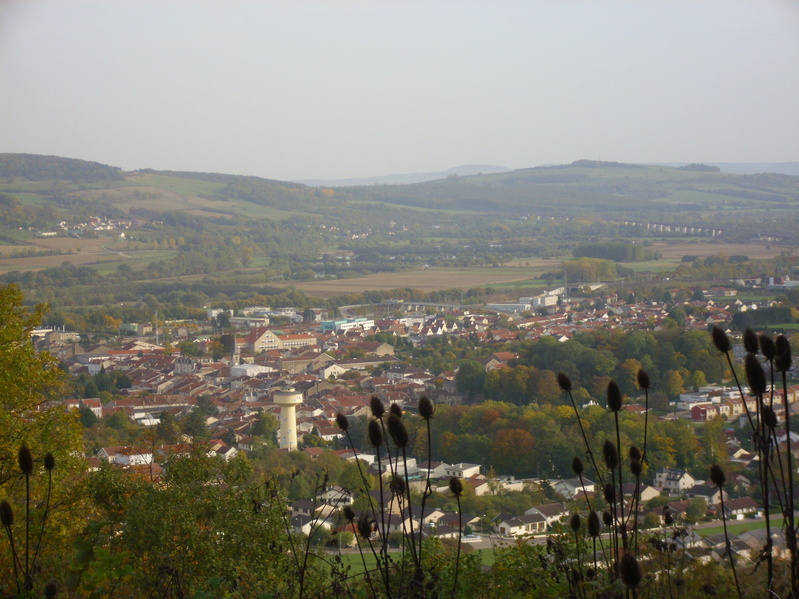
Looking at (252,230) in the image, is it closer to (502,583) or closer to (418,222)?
(418,222)

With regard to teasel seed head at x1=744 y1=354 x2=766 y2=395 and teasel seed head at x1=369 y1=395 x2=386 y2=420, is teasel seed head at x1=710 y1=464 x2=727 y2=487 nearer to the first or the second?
teasel seed head at x1=744 y1=354 x2=766 y2=395

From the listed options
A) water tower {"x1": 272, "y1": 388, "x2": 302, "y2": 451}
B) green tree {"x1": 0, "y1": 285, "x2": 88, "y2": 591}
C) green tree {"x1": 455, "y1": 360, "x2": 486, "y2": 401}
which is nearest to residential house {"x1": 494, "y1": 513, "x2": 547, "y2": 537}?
green tree {"x1": 0, "y1": 285, "x2": 88, "y2": 591}

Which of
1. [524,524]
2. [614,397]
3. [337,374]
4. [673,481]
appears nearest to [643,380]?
[614,397]

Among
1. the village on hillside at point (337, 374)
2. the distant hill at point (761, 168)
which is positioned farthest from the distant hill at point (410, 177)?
the village on hillside at point (337, 374)

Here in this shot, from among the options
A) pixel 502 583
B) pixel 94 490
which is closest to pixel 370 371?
pixel 94 490

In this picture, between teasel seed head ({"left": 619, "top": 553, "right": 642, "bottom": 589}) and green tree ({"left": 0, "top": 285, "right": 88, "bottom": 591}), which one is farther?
green tree ({"left": 0, "top": 285, "right": 88, "bottom": 591})

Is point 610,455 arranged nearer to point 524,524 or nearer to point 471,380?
point 524,524
